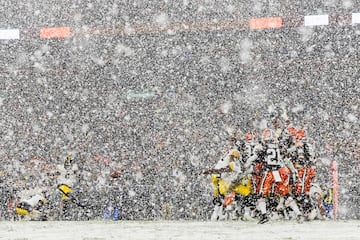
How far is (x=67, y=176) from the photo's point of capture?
1168 cm

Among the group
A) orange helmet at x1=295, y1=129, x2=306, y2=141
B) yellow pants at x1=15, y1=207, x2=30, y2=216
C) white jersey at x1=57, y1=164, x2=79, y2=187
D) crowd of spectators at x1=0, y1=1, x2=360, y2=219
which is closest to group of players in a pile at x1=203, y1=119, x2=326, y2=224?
orange helmet at x1=295, y1=129, x2=306, y2=141

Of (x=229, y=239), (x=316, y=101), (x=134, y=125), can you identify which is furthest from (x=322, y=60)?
(x=229, y=239)

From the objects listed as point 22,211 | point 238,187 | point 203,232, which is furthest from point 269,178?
point 22,211

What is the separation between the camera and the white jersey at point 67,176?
11.7 meters

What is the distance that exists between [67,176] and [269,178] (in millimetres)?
3392

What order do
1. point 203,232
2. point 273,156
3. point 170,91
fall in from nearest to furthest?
point 203,232
point 273,156
point 170,91

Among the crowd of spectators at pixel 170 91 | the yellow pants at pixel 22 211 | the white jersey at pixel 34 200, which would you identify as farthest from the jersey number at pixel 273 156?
the crowd of spectators at pixel 170 91

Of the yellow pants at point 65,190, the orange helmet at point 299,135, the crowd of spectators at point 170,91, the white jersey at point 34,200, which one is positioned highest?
the crowd of spectators at point 170,91

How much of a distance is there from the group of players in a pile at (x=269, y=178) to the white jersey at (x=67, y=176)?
2.50m

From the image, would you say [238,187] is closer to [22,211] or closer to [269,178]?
[269,178]

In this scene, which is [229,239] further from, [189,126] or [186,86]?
[186,86]

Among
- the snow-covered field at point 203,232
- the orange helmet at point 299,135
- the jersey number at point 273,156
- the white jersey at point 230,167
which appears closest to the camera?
the snow-covered field at point 203,232

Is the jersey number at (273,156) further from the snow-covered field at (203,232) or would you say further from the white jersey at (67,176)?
the white jersey at (67,176)

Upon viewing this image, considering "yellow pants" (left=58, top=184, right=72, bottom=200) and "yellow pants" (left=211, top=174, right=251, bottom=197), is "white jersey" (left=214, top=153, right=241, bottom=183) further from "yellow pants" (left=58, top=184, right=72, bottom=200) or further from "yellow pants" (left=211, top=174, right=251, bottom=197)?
"yellow pants" (left=58, top=184, right=72, bottom=200)
